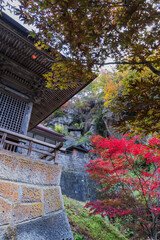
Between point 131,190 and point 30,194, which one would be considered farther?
point 131,190

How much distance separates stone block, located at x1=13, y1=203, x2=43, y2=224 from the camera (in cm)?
296

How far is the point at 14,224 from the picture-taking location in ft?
9.40

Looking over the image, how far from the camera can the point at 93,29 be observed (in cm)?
244

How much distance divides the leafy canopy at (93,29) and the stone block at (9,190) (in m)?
2.36

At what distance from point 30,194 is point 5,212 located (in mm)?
608

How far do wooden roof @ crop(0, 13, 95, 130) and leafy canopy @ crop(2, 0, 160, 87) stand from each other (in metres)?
0.70

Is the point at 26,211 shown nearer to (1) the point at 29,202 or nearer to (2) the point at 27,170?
(1) the point at 29,202

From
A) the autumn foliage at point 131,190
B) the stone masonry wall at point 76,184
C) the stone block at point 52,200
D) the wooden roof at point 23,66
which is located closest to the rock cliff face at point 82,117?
the stone masonry wall at point 76,184

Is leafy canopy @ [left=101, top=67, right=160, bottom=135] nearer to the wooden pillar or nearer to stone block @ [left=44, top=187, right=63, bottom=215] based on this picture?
stone block @ [left=44, top=187, right=63, bottom=215]

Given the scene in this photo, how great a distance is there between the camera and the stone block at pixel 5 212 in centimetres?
276

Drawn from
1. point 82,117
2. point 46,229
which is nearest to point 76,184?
point 46,229

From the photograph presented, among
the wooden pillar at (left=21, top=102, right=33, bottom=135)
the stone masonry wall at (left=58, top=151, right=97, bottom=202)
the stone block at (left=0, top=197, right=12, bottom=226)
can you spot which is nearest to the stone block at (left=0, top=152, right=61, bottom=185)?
the stone block at (left=0, top=197, right=12, bottom=226)

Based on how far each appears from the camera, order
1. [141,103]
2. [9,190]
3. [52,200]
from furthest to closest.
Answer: [52,200]
[9,190]
[141,103]

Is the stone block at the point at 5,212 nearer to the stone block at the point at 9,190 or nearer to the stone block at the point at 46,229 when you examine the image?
the stone block at the point at 9,190
